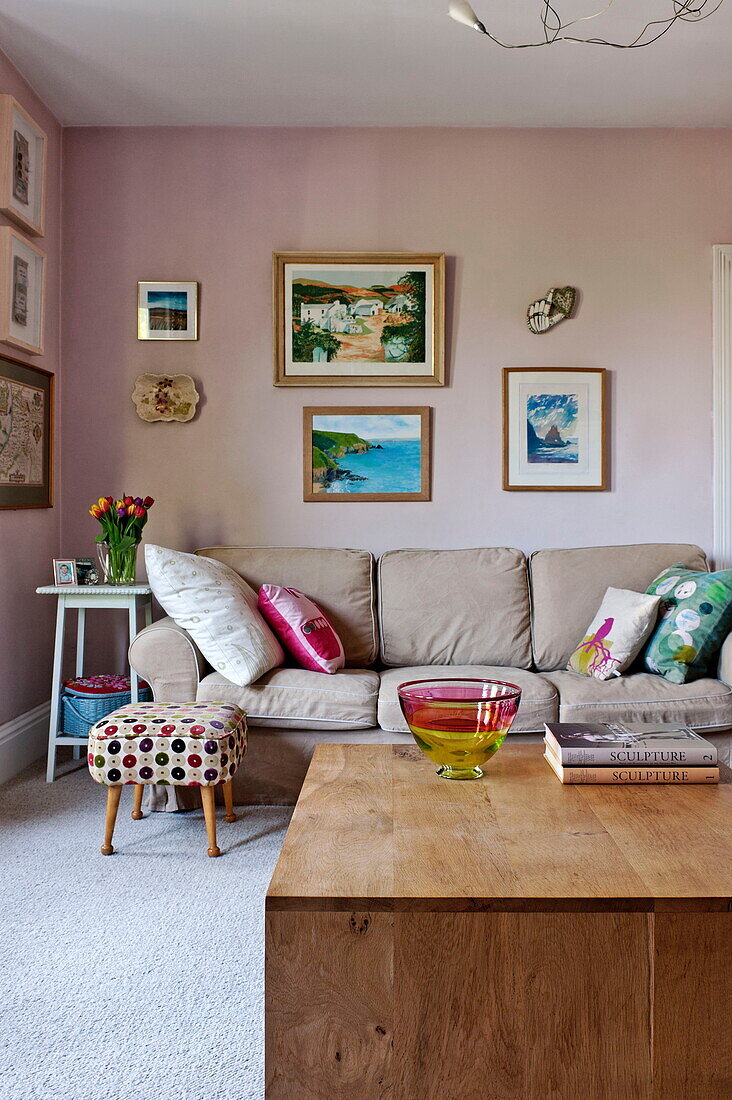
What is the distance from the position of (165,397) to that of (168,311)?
39 centimetres

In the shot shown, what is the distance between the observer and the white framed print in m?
3.18

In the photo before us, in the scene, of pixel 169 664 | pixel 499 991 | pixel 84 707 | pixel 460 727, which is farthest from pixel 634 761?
pixel 84 707

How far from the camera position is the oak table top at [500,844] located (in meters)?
1.17

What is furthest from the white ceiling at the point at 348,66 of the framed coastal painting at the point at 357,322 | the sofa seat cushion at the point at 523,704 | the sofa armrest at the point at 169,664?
the sofa seat cushion at the point at 523,704

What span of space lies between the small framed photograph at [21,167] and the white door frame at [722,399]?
9.61ft

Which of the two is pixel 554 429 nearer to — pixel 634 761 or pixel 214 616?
pixel 214 616

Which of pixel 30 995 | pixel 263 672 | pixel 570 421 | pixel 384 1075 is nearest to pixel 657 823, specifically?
pixel 384 1075

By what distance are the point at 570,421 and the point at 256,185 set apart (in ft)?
5.79

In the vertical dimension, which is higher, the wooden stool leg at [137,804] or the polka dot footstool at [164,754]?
the polka dot footstool at [164,754]

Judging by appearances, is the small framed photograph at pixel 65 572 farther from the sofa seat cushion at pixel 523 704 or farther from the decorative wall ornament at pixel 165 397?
the sofa seat cushion at pixel 523 704

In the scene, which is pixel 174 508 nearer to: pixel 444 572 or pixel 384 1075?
pixel 444 572

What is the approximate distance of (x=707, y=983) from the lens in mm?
1160

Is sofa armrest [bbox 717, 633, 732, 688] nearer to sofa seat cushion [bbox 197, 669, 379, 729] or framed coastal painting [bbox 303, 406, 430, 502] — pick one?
sofa seat cushion [bbox 197, 669, 379, 729]

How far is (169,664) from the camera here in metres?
2.91
